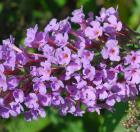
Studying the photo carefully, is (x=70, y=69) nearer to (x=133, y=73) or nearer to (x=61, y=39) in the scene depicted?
(x=61, y=39)

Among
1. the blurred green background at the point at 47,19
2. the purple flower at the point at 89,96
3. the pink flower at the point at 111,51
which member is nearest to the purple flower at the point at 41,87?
the purple flower at the point at 89,96

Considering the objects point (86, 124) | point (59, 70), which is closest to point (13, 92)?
point (59, 70)

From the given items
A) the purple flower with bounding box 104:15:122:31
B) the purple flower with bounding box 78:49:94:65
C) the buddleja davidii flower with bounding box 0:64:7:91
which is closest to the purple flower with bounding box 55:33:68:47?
the purple flower with bounding box 78:49:94:65

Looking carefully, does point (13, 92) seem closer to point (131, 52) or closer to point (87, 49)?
point (87, 49)

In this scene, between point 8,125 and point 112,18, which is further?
point 8,125

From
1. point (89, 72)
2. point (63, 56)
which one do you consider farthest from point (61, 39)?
point (89, 72)

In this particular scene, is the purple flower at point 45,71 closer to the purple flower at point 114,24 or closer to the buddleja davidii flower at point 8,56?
the buddleja davidii flower at point 8,56

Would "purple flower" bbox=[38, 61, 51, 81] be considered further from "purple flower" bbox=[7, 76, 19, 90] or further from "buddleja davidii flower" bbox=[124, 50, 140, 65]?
"buddleja davidii flower" bbox=[124, 50, 140, 65]
